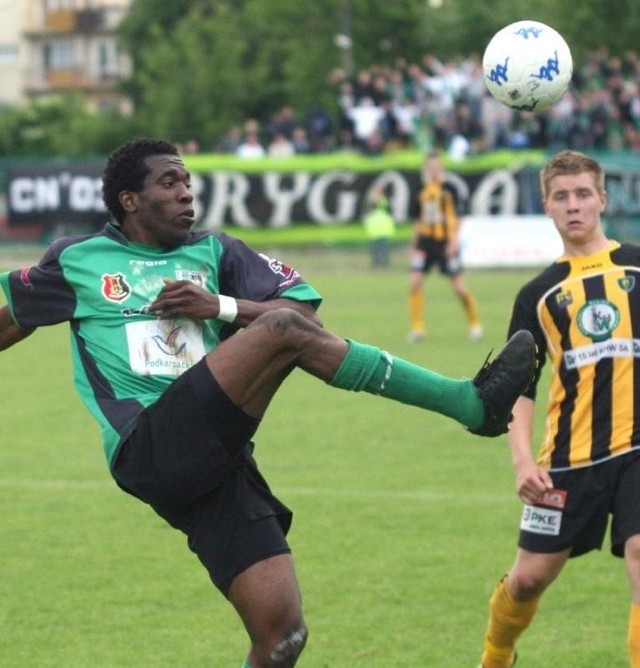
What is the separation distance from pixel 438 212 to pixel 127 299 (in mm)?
13379

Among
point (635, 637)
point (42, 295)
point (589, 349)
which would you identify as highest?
point (42, 295)

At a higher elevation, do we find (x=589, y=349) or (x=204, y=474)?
(x=589, y=349)

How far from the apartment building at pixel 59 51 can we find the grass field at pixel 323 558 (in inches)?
3440

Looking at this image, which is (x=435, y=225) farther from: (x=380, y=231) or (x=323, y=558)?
(x=323, y=558)

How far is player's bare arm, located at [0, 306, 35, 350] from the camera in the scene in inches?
220

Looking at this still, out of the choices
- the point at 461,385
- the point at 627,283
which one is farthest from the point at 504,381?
the point at 627,283

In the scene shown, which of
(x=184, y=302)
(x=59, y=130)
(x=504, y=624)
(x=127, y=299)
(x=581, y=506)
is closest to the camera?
(x=184, y=302)

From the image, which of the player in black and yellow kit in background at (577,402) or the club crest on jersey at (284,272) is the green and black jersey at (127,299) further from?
the player in black and yellow kit in background at (577,402)

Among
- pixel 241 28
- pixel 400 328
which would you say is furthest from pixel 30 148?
pixel 400 328

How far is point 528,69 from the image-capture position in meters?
6.88

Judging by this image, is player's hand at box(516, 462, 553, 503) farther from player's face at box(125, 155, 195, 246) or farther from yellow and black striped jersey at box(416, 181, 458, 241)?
yellow and black striped jersey at box(416, 181, 458, 241)

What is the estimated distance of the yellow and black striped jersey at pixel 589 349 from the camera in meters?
5.86

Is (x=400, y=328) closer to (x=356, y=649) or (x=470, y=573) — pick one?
(x=470, y=573)

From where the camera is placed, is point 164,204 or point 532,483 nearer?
point 164,204
